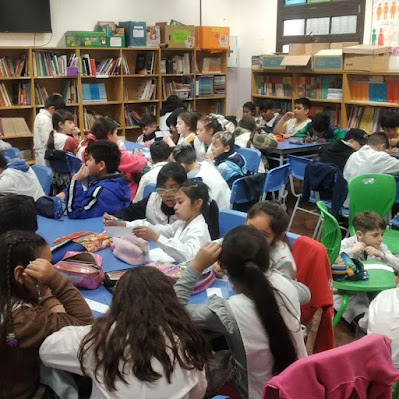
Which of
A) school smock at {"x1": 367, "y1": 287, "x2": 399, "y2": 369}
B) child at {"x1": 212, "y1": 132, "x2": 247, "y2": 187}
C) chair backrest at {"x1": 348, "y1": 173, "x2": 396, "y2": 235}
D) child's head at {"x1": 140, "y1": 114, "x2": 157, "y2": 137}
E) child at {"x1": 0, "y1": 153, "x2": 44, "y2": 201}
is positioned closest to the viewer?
school smock at {"x1": 367, "y1": 287, "x2": 399, "y2": 369}

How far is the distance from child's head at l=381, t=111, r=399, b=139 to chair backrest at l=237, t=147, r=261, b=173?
1728 mm

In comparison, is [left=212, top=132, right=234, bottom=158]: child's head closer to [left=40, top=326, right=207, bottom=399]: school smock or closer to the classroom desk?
the classroom desk

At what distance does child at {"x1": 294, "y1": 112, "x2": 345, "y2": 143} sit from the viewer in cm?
639

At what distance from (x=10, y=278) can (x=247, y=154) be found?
3.73 metres

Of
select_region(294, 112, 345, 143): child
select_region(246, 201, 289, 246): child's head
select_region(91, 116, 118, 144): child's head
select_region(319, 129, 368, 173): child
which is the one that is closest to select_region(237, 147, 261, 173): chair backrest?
select_region(319, 129, 368, 173): child

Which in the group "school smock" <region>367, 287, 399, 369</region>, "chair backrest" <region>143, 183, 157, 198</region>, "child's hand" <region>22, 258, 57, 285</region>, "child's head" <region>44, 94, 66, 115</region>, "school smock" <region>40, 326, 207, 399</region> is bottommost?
"school smock" <region>367, 287, 399, 369</region>

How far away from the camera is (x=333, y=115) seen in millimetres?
7543

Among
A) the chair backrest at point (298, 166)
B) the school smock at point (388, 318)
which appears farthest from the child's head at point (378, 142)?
the school smock at point (388, 318)

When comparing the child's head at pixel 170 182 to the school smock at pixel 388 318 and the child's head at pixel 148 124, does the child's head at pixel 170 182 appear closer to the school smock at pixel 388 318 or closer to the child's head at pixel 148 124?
the school smock at pixel 388 318

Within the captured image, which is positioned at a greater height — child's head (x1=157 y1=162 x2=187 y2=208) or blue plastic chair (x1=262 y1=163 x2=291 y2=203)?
child's head (x1=157 y1=162 x2=187 y2=208)

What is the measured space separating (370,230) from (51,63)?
17.0 ft

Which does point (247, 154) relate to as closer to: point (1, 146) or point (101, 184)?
point (101, 184)

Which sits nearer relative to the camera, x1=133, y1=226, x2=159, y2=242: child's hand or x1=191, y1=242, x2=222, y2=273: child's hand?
x1=191, y1=242, x2=222, y2=273: child's hand

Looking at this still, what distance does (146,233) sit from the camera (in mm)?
2541
